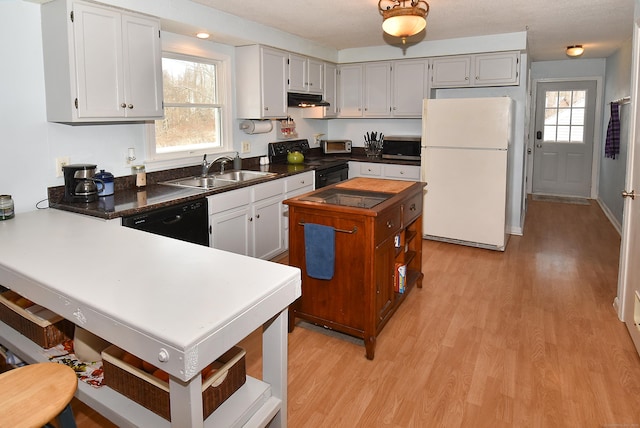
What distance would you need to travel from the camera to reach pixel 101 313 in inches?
53.4

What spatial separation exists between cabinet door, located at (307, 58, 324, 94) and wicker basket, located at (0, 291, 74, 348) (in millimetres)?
3731

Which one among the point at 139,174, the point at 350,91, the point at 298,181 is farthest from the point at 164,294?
the point at 350,91

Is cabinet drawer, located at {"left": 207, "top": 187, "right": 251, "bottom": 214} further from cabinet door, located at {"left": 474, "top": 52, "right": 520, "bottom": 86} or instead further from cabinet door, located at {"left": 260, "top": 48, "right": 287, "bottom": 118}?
cabinet door, located at {"left": 474, "top": 52, "right": 520, "bottom": 86}

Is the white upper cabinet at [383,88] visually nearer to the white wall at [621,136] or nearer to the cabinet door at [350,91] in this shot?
the cabinet door at [350,91]

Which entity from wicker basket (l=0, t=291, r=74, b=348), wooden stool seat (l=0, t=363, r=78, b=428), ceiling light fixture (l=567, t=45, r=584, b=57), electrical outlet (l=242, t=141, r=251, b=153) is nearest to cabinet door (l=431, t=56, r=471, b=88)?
ceiling light fixture (l=567, t=45, r=584, b=57)

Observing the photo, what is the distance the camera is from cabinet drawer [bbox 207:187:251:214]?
3430 millimetres

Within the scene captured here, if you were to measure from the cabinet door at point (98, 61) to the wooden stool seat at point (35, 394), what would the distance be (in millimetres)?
1918

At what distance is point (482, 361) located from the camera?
267cm

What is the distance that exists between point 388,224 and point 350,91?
3.37m

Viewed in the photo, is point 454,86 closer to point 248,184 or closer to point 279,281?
point 248,184

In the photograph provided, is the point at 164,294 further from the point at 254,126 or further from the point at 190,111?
the point at 254,126

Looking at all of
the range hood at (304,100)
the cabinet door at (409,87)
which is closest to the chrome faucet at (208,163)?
the range hood at (304,100)

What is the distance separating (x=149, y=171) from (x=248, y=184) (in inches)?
31.3

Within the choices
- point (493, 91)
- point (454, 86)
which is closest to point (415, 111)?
point (454, 86)
